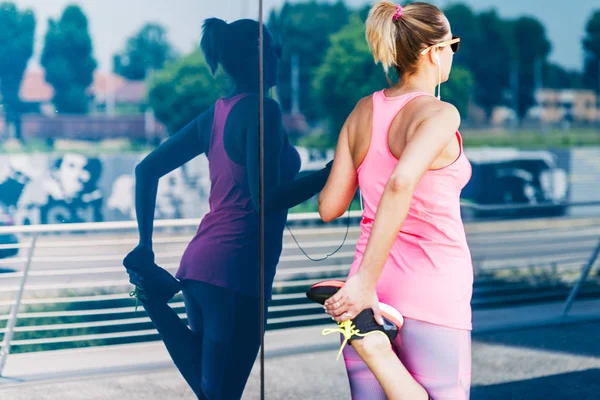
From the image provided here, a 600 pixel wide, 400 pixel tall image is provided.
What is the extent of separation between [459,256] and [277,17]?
1.17 metres

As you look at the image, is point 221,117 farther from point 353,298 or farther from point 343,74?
point 353,298

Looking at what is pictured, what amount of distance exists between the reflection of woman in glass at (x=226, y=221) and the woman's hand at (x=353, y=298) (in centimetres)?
87

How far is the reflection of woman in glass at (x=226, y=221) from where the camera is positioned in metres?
2.96

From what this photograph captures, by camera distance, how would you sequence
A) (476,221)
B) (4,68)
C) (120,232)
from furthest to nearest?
(476,221) < (120,232) < (4,68)

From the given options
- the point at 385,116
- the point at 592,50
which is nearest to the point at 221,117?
the point at 385,116

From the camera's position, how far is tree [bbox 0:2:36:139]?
2.71 metres

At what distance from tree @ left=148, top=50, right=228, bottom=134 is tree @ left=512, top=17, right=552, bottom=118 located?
5.30ft

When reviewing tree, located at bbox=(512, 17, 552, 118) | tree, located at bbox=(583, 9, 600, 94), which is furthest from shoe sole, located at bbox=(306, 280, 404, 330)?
tree, located at bbox=(583, 9, 600, 94)

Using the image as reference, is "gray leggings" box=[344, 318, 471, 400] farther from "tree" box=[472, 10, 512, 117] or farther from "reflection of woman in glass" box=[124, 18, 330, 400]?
"tree" box=[472, 10, 512, 117]

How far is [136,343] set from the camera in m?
3.02

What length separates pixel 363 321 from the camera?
7.29 ft

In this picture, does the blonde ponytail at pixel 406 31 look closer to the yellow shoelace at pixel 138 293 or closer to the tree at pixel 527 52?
the yellow shoelace at pixel 138 293

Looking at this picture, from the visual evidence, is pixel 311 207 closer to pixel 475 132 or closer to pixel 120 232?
pixel 120 232

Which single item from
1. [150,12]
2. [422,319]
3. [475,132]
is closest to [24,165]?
[150,12]
